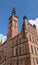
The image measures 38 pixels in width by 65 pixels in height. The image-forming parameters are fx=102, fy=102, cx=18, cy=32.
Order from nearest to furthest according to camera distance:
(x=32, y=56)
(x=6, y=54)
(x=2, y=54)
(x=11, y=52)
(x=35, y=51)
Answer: (x=32, y=56) → (x=35, y=51) → (x=11, y=52) → (x=6, y=54) → (x=2, y=54)

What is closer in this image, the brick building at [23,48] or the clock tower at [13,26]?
the brick building at [23,48]

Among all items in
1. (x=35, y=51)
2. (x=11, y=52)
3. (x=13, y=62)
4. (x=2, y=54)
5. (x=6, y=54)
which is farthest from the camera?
(x=2, y=54)

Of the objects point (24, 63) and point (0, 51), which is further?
point (0, 51)

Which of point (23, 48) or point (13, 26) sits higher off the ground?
point (13, 26)

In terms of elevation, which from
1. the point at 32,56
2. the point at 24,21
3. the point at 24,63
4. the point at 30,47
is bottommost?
the point at 24,63

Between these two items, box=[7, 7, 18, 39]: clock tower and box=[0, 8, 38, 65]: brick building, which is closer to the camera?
box=[0, 8, 38, 65]: brick building

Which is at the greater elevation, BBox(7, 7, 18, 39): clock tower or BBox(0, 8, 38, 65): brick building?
BBox(7, 7, 18, 39): clock tower

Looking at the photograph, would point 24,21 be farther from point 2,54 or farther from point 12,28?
point 2,54

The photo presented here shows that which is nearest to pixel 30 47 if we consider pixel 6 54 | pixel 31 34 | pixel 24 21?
pixel 31 34

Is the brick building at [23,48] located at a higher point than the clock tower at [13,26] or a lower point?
lower

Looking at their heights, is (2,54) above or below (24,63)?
above

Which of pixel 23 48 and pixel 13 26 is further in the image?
pixel 13 26

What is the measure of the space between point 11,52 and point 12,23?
11964mm

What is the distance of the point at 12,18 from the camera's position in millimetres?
39719
